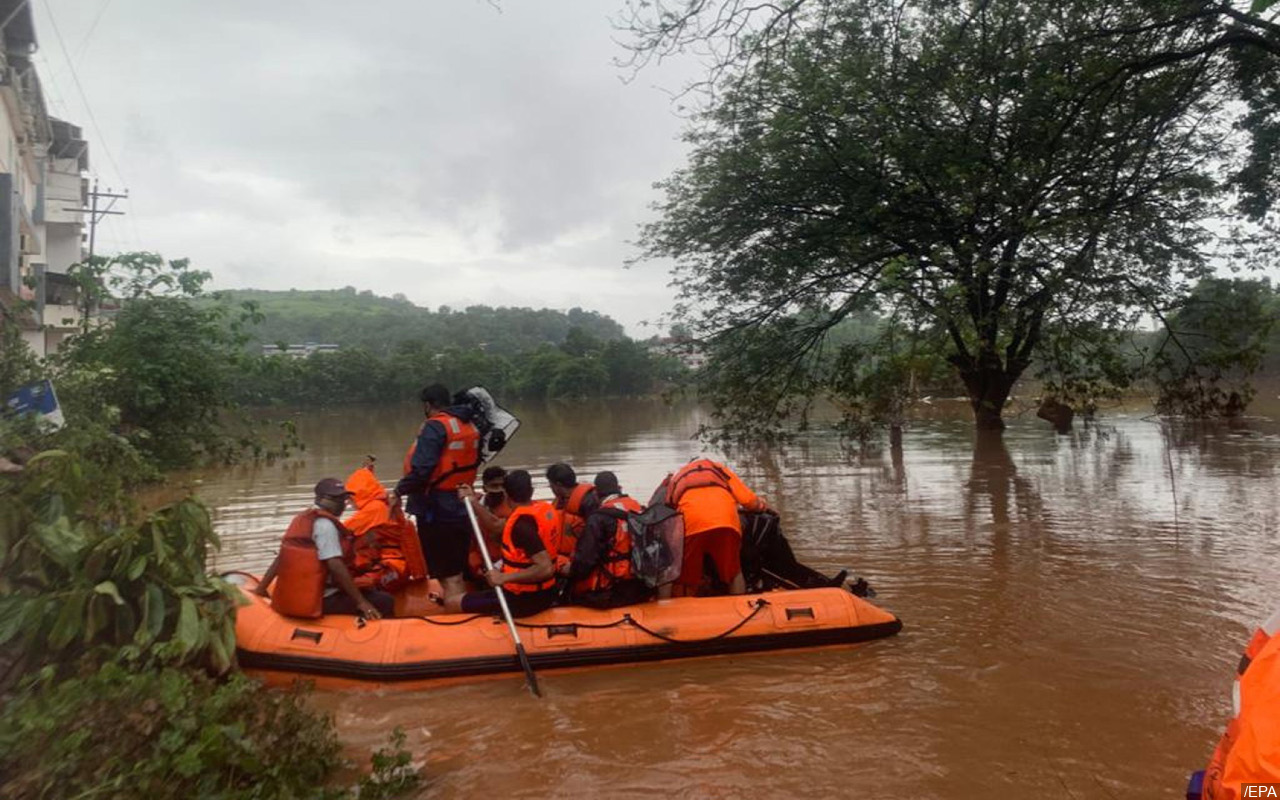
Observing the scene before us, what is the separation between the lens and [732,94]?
22.1 ft

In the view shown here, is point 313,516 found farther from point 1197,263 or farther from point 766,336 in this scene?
point 1197,263

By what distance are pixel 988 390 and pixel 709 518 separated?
14.0m

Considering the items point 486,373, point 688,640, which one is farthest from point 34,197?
point 486,373

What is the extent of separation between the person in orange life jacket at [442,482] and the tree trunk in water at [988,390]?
14.1 metres

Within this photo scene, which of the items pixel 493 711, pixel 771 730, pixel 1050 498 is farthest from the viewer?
pixel 1050 498

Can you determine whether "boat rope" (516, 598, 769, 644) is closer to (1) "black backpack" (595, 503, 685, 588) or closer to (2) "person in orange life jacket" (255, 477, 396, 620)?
(1) "black backpack" (595, 503, 685, 588)

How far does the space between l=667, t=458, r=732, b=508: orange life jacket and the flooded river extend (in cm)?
106

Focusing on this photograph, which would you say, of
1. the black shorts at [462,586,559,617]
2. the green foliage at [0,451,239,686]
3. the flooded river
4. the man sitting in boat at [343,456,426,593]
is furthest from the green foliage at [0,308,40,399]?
the black shorts at [462,586,559,617]

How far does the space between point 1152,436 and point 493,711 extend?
777 inches

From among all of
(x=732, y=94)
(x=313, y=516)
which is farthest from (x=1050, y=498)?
(x=313, y=516)

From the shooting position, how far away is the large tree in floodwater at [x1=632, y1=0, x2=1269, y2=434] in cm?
674

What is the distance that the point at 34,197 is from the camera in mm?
26234

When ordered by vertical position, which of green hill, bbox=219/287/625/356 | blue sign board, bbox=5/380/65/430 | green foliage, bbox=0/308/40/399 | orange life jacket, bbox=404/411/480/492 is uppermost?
green hill, bbox=219/287/625/356

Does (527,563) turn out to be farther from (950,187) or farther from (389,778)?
(950,187)
